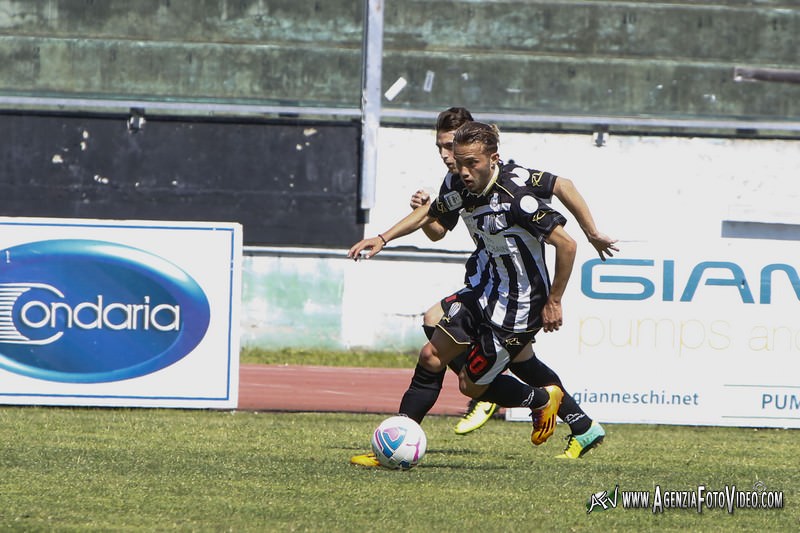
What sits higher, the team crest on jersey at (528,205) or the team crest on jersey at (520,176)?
the team crest on jersey at (520,176)

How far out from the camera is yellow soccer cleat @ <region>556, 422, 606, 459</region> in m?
7.81

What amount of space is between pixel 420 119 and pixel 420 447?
36.9 ft

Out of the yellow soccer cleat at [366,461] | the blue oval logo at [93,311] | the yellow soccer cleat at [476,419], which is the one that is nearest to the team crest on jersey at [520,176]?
the yellow soccer cleat at [366,461]

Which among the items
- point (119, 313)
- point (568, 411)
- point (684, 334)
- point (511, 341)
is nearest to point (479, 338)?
point (511, 341)

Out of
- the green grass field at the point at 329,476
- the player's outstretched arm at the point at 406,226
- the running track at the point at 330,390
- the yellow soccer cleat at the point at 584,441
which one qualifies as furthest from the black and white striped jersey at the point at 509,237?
the running track at the point at 330,390

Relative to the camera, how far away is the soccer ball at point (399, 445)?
270 inches

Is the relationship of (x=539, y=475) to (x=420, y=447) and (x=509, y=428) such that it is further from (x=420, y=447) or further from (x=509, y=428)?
(x=509, y=428)

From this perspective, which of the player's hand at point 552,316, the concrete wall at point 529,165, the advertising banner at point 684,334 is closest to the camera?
the player's hand at point 552,316

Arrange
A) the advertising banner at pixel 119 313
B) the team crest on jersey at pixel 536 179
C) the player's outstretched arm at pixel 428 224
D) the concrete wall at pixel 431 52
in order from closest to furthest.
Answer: the team crest on jersey at pixel 536 179 → the player's outstretched arm at pixel 428 224 → the advertising banner at pixel 119 313 → the concrete wall at pixel 431 52

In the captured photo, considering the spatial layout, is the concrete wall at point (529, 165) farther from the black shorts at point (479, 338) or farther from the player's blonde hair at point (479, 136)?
the player's blonde hair at point (479, 136)

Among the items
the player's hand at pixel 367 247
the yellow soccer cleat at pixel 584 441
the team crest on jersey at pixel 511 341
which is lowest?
the yellow soccer cleat at pixel 584 441

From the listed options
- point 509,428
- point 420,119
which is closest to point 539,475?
point 509,428

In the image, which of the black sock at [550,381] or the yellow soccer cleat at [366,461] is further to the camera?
the black sock at [550,381]

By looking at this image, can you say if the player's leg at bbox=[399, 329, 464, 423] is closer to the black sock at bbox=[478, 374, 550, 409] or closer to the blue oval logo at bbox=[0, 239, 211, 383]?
the black sock at bbox=[478, 374, 550, 409]
